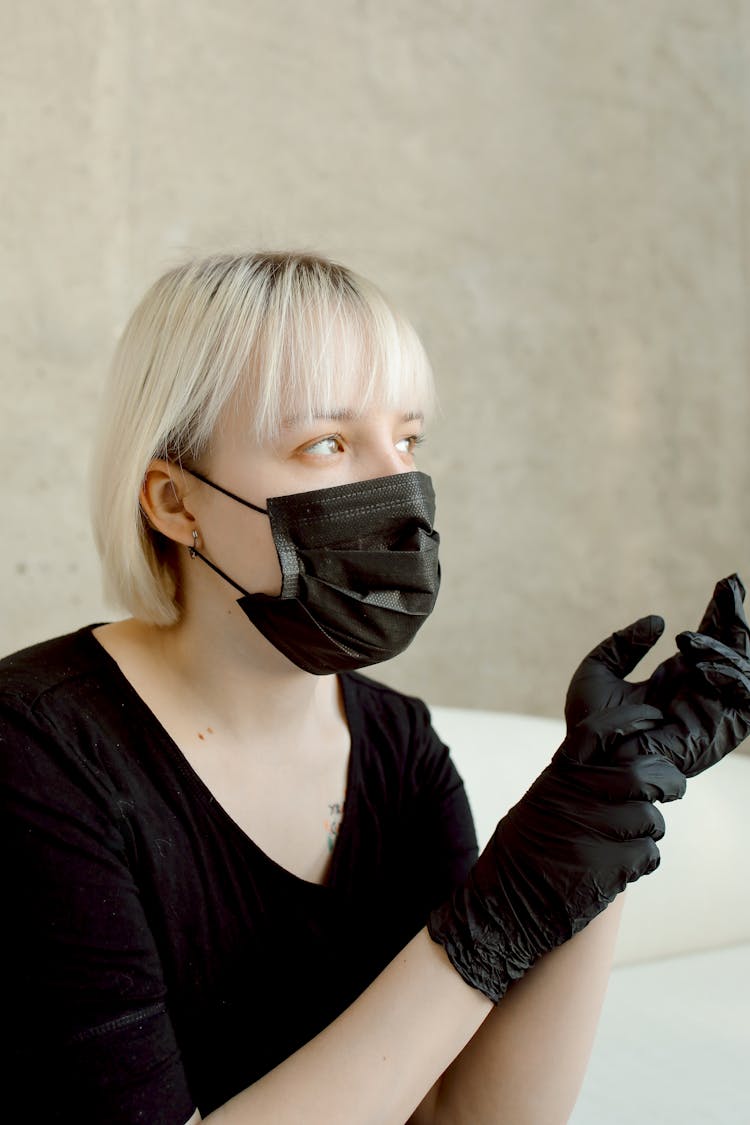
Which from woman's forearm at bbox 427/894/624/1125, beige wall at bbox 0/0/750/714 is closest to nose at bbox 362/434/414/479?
woman's forearm at bbox 427/894/624/1125

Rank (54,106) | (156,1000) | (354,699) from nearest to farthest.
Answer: (156,1000)
(354,699)
(54,106)

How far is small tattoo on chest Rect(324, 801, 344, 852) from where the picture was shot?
145cm

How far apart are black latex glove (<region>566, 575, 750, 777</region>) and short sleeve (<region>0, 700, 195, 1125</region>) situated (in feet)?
1.71

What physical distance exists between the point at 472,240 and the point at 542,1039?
97.1 inches

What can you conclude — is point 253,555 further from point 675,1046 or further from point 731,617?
point 675,1046

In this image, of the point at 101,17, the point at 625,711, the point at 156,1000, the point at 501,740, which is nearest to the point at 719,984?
the point at 501,740

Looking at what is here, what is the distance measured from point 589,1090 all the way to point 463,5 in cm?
281

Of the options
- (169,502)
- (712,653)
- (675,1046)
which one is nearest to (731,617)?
(712,653)

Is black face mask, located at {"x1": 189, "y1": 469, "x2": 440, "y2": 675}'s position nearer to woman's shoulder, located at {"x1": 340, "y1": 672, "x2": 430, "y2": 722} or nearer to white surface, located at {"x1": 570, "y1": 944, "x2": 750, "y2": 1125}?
woman's shoulder, located at {"x1": 340, "y1": 672, "x2": 430, "y2": 722}

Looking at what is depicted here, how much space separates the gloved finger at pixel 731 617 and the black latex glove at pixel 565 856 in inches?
4.8

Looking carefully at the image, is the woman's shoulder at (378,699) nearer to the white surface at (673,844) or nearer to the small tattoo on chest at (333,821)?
the small tattoo on chest at (333,821)

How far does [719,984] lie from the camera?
1975 mm

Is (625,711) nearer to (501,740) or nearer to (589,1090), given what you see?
(589,1090)

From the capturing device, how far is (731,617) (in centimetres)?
124
